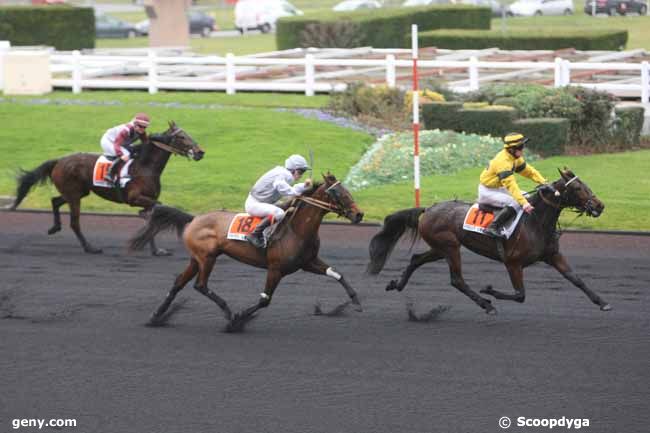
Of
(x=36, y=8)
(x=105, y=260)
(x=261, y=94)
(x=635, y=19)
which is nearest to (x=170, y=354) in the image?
(x=105, y=260)

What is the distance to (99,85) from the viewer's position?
29.1 metres

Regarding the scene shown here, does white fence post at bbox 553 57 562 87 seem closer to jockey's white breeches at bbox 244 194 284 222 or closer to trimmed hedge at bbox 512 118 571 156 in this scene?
trimmed hedge at bbox 512 118 571 156

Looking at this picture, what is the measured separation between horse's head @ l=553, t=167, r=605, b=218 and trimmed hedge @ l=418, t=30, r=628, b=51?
2644 cm

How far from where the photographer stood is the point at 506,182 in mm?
12305

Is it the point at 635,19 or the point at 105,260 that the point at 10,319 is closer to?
the point at 105,260

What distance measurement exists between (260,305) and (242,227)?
81 centimetres

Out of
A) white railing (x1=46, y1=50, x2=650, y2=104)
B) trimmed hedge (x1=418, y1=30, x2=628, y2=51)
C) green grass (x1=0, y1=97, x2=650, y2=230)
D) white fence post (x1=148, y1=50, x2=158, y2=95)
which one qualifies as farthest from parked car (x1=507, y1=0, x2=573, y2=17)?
green grass (x1=0, y1=97, x2=650, y2=230)

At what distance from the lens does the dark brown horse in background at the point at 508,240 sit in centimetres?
1204

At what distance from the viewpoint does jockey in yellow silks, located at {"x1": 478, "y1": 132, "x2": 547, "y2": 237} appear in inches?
483

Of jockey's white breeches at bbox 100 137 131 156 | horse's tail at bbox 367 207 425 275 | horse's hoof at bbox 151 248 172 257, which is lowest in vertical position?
horse's hoof at bbox 151 248 172 257

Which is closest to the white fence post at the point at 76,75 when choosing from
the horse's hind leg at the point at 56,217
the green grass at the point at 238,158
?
the green grass at the point at 238,158

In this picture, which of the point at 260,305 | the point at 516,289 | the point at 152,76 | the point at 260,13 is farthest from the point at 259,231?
the point at 260,13

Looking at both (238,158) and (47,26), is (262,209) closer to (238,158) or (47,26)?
(238,158)

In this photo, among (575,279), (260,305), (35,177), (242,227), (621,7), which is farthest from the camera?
(621,7)
